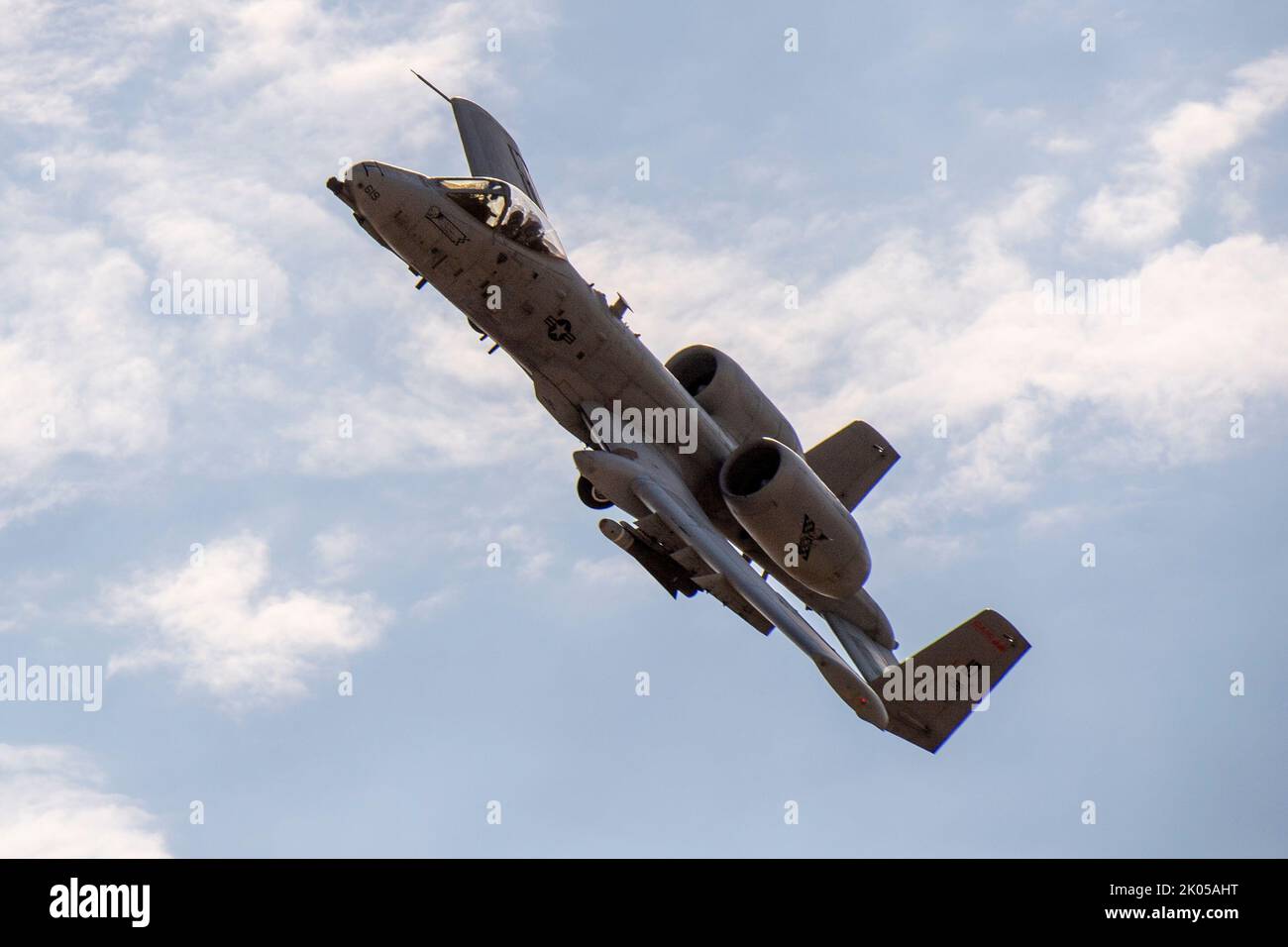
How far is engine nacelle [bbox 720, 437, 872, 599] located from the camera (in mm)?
29766

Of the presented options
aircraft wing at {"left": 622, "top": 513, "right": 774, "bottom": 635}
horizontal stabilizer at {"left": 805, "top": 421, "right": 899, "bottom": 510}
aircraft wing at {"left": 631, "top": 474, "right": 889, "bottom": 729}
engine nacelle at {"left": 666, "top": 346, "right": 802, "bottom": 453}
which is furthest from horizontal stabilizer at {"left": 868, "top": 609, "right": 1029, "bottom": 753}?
engine nacelle at {"left": 666, "top": 346, "right": 802, "bottom": 453}

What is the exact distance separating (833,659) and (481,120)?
15145 mm

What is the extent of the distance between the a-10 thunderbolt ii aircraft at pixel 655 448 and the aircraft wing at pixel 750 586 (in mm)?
44

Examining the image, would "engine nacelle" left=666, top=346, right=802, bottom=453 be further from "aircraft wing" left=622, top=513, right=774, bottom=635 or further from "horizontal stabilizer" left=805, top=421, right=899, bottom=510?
"aircraft wing" left=622, top=513, right=774, bottom=635

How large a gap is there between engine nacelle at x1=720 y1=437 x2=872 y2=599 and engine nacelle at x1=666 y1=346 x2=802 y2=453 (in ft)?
6.81

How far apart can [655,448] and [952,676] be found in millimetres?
7507

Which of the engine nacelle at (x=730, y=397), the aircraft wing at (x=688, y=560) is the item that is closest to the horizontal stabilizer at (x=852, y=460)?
the engine nacelle at (x=730, y=397)

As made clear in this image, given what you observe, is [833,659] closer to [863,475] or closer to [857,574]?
[857,574]

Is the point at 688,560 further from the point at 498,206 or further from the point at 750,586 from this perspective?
the point at 498,206

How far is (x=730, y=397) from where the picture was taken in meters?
32.9

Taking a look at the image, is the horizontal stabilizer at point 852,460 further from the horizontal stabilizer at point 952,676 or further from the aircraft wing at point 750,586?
the horizontal stabilizer at point 952,676

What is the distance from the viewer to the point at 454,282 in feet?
94.0

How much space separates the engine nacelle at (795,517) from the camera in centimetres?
2977

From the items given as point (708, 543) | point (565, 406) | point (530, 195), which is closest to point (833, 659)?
point (708, 543)
